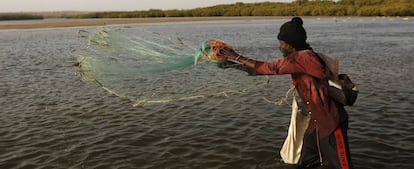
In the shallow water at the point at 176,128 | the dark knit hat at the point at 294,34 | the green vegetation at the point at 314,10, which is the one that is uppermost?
the dark knit hat at the point at 294,34

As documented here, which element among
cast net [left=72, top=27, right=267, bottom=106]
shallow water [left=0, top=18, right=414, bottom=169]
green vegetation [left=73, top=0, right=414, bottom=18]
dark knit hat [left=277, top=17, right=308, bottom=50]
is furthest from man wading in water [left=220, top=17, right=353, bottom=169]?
green vegetation [left=73, top=0, right=414, bottom=18]

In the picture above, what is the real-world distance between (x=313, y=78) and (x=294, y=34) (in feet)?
1.88

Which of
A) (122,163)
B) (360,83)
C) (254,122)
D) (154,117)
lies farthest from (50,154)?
(360,83)

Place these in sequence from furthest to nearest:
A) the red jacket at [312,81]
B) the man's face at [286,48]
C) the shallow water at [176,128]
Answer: the shallow water at [176,128] < the man's face at [286,48] < the red jacket at [312,81]

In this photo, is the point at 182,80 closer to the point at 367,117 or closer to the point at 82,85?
the point at 82,85

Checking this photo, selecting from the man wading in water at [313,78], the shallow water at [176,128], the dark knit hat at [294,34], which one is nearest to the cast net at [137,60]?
the man wading in water at [313,78]

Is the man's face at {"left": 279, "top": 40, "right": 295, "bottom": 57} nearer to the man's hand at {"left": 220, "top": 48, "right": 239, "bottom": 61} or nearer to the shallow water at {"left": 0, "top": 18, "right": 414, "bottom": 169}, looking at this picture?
the man's hand at {"left": 220, "top": 48, "right": 239, "bottom": 61}

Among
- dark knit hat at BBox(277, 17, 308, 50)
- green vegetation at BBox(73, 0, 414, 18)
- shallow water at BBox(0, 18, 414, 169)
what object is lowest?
shallow water at BBox(0, 18, 414, 169)

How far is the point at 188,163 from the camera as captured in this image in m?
7.68

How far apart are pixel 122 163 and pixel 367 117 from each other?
5901 mm

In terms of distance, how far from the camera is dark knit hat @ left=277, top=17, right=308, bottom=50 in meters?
5.01

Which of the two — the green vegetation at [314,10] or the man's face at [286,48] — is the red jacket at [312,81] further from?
the green vegetation at [314,10]

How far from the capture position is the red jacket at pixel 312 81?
16.0 ft

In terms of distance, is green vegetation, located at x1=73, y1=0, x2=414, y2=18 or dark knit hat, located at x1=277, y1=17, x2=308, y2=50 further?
green vegetation, located at x1=73, y1=0, x2=414, y2=18
